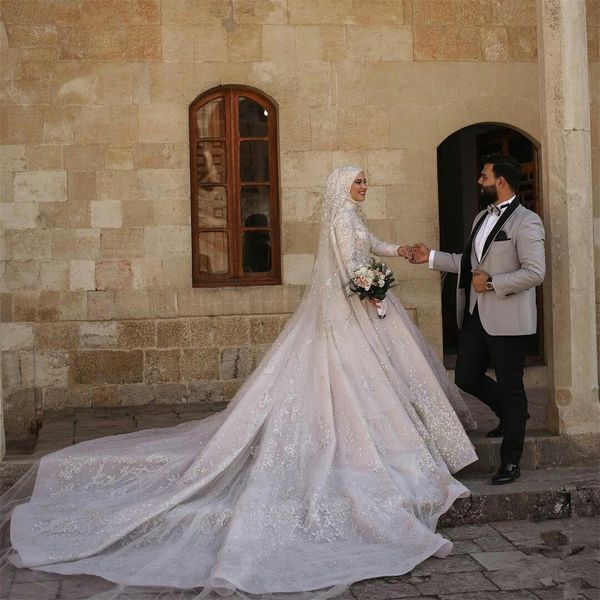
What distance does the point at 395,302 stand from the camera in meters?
6.95

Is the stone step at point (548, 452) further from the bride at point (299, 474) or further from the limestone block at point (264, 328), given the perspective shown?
the limestone block at point (264, 328)

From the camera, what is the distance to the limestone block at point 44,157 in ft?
31.4

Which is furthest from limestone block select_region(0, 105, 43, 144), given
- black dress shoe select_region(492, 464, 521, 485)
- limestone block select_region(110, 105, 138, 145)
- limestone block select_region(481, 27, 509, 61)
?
black dress shoe select_region(492, 464, 521, 485)

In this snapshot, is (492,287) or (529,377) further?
(529,377)

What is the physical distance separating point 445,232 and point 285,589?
10269mm

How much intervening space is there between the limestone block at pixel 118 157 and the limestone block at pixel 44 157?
16.5 inches

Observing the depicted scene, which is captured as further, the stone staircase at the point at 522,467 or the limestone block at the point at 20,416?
the limestone block at the point at 20,416

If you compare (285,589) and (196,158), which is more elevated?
(196,158)

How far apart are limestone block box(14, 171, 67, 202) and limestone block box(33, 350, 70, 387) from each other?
140 centimetres

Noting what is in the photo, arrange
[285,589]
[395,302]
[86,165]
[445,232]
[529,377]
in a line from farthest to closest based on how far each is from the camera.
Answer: [445,232] → [529,377] → [86,165] → [395,302] → [285,589]

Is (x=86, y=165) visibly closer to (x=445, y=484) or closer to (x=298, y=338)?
(x=298, y=338)

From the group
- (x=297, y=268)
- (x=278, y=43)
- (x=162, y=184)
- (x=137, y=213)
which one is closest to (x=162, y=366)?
(x=137, y=213)

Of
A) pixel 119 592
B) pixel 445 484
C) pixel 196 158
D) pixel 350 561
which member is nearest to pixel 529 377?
pixel 196 158

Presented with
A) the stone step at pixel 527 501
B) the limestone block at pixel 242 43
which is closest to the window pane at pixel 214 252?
the limestone block at pixel 242 43
